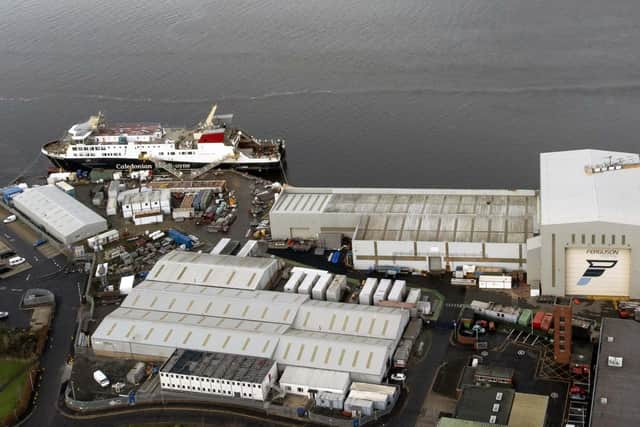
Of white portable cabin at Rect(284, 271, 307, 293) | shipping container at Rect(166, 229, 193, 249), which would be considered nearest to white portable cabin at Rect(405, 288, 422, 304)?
white portable cabin at Rect(284, 271, 307, 293)

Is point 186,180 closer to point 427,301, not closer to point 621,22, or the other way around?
point 427,301

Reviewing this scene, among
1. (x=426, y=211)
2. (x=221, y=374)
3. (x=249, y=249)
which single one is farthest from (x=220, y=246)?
(x=221, y=374)

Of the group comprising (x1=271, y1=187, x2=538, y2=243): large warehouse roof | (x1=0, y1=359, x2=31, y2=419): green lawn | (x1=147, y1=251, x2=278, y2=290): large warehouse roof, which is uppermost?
(x1=271, y1=187, x2=538, y2=243): large warehouse roof

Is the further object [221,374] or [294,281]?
[294,281]

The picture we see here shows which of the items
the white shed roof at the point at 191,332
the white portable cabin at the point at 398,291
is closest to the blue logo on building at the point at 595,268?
the white portable cabin at the point at 398,291

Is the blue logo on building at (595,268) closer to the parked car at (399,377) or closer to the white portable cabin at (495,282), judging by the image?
the white portable cabin at (495,282)

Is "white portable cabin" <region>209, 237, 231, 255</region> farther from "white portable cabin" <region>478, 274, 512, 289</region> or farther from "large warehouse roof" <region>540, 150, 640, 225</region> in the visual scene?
"large warehouse roof" <region>540, 150, 640, 225</region>

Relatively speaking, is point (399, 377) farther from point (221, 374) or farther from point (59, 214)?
point (59, 214)
